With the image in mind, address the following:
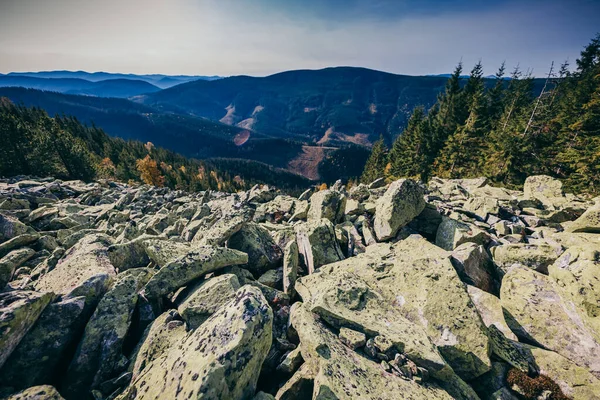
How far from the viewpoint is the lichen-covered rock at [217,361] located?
15.4 ft

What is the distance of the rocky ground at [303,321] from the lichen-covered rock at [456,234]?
16 cm

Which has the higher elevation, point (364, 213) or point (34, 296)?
point (34, 296)

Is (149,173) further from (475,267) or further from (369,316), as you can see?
(475,267)

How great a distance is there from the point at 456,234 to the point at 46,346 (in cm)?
1668

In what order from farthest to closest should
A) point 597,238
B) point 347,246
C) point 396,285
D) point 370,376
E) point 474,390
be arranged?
point 347,246 → point 597,238 → point 396,285 → point 474,390 → point 370,376

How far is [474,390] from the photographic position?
21.1 feet

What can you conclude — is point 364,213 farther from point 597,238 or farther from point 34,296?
point 34,296

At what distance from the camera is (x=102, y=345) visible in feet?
20.5

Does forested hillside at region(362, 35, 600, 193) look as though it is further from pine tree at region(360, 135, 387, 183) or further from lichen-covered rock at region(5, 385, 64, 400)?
lichen-covered rock at region(5, 385, 64, 400)

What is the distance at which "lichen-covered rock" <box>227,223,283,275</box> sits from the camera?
37.0 ft

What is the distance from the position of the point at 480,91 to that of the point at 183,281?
6450 centimetres

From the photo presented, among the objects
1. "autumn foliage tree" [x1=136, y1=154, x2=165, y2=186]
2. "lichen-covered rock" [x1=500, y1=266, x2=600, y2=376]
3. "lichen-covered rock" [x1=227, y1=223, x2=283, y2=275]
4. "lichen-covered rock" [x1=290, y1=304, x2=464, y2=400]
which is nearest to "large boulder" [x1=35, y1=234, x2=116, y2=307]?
"lichen-covered rock" [x1=227, y1=223, x2=283, y2=275]

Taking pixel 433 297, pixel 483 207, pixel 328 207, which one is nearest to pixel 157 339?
pixel 433 297

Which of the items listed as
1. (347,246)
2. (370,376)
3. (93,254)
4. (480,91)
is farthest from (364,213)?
(480,91)
